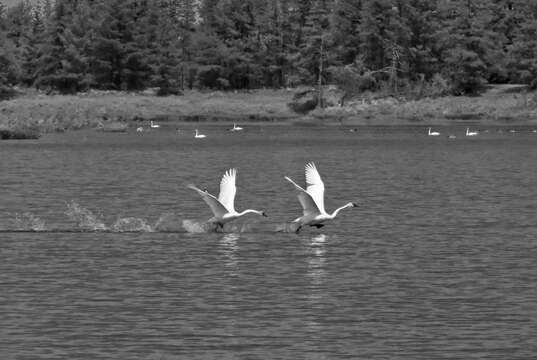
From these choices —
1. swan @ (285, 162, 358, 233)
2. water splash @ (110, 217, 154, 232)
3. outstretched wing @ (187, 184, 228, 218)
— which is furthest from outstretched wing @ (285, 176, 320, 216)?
water splash @ (110, 217, 154, 232)

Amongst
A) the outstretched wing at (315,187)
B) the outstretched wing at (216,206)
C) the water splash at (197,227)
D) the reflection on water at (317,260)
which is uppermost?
the outstretched wing at (315,187)

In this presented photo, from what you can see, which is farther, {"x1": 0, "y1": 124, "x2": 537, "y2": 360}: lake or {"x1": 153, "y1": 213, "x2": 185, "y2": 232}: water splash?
{"x1": 153, "y1": 213, "x2": 185, "y2": 232}: water splash

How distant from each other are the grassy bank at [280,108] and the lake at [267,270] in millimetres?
67642

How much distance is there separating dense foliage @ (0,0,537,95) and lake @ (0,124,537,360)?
3073 inches

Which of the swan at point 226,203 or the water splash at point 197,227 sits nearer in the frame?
the swan at point 226,203

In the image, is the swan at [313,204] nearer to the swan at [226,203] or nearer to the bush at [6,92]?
the swan at [226,203]

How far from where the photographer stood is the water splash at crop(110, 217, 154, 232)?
1334 inches

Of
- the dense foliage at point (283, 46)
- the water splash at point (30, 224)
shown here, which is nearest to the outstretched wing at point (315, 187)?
the water splash at point (30, 224)

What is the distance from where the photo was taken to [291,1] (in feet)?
531

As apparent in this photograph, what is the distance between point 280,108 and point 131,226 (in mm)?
101228

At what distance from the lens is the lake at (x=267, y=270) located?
19734 mm

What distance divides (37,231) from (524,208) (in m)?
15.1

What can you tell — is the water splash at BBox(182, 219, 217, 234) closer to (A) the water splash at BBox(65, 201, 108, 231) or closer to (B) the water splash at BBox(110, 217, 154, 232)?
(B) the water splash at BBox(110, 217, 154, 232)

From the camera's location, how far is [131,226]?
113 feet
